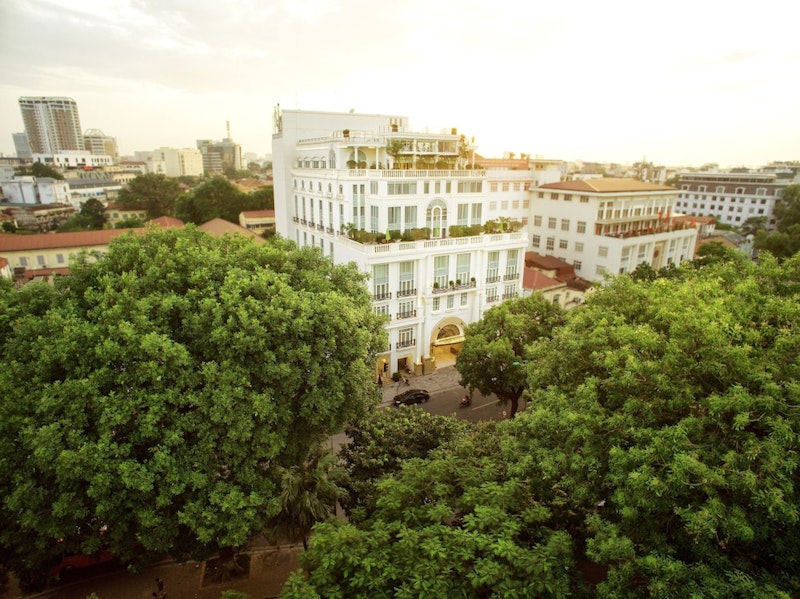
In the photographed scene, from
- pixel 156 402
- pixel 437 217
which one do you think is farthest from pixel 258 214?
pixel 156 402

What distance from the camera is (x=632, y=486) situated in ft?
36.8

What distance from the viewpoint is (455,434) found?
19328 millimetres

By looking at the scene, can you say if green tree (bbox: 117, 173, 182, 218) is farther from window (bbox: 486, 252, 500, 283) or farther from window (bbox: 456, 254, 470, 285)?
window (bbox: 486, 252, 500, 283)

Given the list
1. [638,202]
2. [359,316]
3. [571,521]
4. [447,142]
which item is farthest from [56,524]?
[638,202]

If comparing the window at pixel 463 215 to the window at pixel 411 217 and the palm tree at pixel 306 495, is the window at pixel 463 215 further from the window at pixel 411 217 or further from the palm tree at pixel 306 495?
the palm tree at pixel 306 495

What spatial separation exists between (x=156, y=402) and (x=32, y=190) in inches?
4490

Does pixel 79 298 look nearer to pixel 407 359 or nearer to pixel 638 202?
pixel 407 359

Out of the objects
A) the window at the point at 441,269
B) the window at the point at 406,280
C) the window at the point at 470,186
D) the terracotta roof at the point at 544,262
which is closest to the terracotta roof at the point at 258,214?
the terracotta roof at the point at 544,262

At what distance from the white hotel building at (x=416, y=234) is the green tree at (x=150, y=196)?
201ft

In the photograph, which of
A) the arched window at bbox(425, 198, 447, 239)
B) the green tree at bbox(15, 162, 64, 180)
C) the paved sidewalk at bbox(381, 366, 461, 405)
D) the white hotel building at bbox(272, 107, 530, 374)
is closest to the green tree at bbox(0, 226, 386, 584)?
the white hotel building at bbox(272, 107, 530, 374)

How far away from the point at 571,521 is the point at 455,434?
19.4ft

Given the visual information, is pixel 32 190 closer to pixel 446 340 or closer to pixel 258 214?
pixel 258 214

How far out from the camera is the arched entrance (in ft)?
129

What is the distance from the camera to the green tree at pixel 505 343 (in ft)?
89.5
